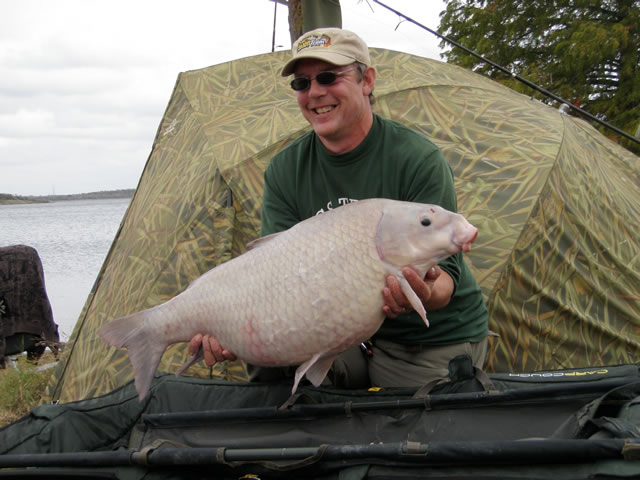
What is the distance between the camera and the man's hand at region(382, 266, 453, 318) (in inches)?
76.4

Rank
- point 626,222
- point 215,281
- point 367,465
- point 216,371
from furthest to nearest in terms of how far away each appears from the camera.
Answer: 1. point 626,222
2. point 216,371
3. point 215,281
4. point 367,465

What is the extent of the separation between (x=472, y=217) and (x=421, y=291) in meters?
1.24

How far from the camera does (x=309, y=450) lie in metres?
1.89

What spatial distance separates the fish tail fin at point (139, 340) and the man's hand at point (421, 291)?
0.85 metres

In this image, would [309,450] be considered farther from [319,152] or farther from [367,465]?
[319,152]

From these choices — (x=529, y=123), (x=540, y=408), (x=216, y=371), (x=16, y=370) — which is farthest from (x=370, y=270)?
(x=16, y=370)

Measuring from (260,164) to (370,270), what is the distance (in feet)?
5.08

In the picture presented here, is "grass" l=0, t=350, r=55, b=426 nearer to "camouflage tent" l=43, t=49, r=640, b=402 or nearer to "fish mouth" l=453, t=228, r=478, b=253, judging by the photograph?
"camouflage tent" l=43, t=49, r=640, b=402

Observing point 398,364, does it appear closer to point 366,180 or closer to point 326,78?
point 366,180

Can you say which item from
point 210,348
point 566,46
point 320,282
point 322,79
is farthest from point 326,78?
point 566,46

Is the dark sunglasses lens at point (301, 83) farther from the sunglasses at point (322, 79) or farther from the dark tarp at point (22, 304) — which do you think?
the dark tarp at point (22, 304)

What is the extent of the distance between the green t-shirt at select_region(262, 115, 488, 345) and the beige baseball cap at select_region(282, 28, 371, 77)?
0.94 ft

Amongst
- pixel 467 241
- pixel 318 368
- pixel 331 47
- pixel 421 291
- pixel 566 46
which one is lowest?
pixel 318 368

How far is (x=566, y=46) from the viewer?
12.2 meters
